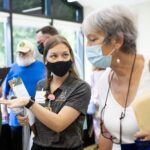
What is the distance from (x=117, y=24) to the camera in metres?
1.38

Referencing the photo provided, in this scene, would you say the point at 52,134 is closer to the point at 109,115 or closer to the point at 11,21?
the point at 109,115

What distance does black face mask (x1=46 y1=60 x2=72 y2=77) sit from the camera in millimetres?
1843

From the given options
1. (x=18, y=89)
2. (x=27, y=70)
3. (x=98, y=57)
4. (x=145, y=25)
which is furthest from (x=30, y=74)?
(x=145, y=25)

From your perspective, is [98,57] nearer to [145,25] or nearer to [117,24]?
[117,24]

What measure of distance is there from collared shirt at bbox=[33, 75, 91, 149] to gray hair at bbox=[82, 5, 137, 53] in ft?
1.57

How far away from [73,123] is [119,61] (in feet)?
1.78

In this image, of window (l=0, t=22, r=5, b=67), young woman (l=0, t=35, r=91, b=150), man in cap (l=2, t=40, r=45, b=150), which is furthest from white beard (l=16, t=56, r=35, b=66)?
window (l=0, t=22, r=5, b=67)

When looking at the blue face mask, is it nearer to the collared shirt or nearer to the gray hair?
the gray hair

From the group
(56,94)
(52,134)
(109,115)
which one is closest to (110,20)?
(109,115)

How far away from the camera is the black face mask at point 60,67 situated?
1843mm

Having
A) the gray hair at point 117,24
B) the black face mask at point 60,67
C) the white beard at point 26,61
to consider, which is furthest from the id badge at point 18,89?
the white beard at point 26,61

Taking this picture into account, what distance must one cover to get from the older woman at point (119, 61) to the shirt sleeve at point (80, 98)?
0.85 feet

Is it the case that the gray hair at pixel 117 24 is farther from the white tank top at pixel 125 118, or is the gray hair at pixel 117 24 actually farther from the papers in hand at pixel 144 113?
the papers in hand at pixel 144 113

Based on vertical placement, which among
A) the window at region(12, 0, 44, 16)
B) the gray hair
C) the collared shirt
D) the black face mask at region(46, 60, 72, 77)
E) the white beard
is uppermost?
the window at region(12, 0, 44, 16)
